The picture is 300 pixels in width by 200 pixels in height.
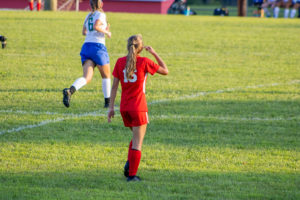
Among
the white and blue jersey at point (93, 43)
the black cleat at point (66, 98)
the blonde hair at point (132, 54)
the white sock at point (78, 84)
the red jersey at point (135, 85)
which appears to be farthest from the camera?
the white and blue jersey at point (93, 43)

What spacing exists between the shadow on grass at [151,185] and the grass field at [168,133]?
1 cm

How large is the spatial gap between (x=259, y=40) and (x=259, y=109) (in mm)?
13840

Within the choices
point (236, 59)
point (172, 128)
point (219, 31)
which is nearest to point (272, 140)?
point (172, 128)

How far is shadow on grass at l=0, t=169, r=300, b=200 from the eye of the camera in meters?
5.21

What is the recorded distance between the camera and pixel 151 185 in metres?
5.52

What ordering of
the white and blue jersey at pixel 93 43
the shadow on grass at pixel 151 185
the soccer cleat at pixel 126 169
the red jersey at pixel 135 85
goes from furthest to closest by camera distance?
the white and blue jersey at pixel 93 43 < the soccer cleat at pixel 126 169 < the red jersey at pixel 135 85 < the shadow on grass at pixel 151 185

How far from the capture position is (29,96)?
10.4 meters

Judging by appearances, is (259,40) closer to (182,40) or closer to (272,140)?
(182,40)

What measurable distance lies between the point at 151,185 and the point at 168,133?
232 centimetres

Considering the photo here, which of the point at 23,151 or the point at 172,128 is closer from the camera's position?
the point at 23,151

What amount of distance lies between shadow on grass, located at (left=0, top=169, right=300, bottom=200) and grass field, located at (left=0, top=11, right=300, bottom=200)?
10 millimetres

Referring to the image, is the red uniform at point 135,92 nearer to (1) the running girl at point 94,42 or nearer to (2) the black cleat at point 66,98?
(2) the black cleat at point 66,98

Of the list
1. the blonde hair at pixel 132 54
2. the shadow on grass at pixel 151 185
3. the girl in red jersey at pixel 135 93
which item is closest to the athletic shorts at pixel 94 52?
the shadow on grass at pixel 151 185

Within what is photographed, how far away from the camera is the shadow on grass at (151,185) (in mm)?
5207
